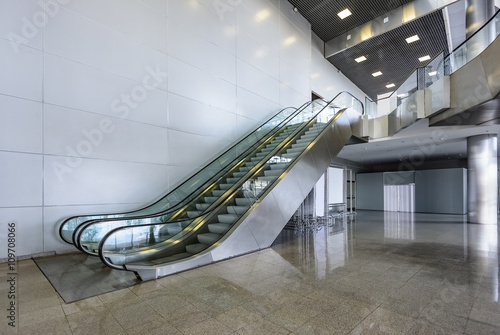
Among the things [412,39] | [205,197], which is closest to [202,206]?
[205,197]

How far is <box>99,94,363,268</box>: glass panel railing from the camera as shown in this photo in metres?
4.02

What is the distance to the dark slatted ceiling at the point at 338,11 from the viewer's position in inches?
486

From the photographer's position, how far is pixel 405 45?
14.9m

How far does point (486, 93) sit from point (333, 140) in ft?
13.8

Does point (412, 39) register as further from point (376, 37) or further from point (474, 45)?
point (474, 45)

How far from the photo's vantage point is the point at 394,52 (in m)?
15.7

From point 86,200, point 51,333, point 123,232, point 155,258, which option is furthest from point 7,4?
point 51,333

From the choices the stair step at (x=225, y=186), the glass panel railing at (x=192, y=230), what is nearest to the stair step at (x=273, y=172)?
the glass panel railing at (x=192, y=230)

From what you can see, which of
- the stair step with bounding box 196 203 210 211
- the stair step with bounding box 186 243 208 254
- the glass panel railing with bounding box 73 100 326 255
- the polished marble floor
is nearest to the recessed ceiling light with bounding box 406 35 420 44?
the glass panel railing with bounding box 73 100 326 255

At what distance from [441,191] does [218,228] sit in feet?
65.1

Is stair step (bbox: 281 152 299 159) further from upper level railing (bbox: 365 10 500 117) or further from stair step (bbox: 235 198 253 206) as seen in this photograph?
upper level railing (bbox: 365 10 500 117)

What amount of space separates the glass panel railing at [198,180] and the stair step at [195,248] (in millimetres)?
1870

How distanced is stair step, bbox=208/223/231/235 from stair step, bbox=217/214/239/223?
109 millimetres

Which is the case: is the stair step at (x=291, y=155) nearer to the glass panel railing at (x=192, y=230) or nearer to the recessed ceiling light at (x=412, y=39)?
the glass panel railing at (x=192, y=230)
